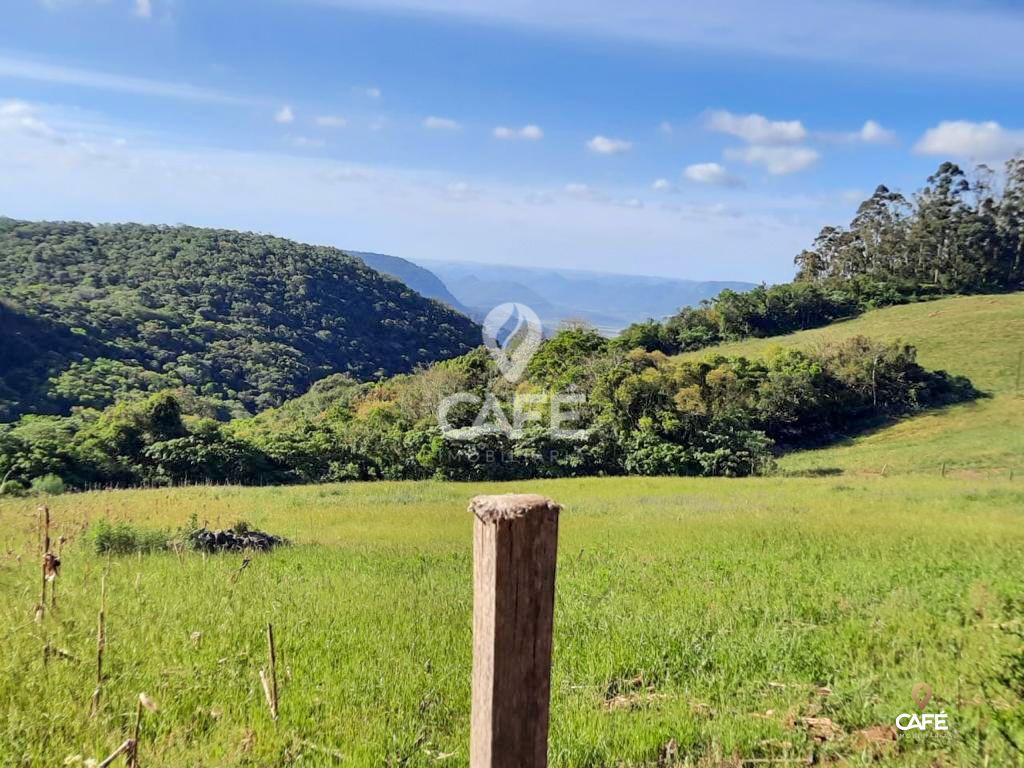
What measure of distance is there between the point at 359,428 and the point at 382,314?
55.8m

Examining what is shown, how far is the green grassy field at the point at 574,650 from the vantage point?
305 cm

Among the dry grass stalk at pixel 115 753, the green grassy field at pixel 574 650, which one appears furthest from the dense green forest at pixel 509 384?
the dry grass stalk at pixel 115 753

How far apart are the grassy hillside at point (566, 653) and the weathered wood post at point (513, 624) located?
4.96ft

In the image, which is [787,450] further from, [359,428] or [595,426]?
[359,428]

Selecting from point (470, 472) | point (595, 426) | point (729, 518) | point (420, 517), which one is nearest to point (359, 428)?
point (470, 472)

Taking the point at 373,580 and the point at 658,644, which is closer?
the point at 658,644

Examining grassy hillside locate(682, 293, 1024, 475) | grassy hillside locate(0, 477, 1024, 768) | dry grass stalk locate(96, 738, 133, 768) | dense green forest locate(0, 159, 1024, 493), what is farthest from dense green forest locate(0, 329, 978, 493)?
dry grass stalk locate(96, 738, 133, 768)

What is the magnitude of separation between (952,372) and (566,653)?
42.8 metres

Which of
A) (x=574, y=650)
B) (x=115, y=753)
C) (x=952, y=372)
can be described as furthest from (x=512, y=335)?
(x=952, y=372)

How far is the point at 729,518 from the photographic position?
485 inches

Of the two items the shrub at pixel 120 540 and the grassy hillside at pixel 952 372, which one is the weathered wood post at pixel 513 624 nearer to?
the shrub at pixel 120 540

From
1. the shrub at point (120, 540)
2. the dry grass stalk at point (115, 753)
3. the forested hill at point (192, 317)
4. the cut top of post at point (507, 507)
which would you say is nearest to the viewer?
the cut top of post at point (507, 507)

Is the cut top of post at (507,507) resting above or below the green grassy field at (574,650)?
above

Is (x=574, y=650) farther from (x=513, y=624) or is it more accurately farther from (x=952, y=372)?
(x=952, y=372)
